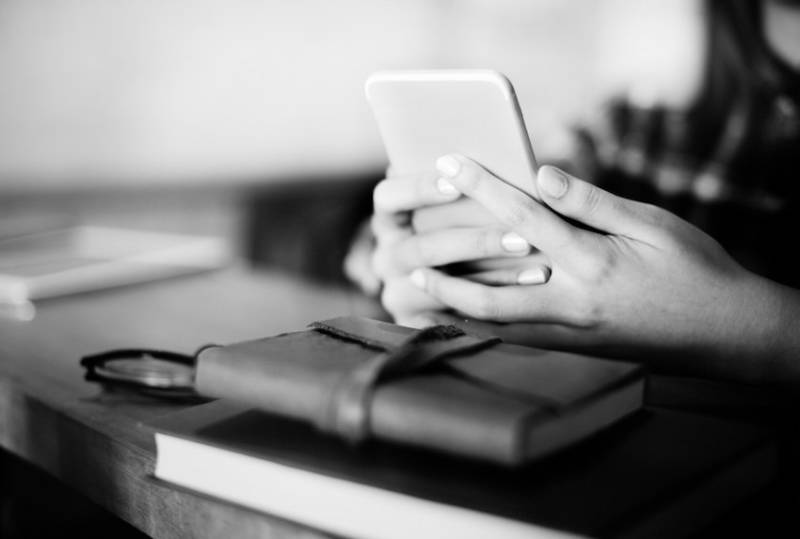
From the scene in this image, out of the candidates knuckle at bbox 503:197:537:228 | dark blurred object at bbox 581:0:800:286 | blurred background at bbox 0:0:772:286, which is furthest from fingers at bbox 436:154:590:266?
blurred background at bbox 0:0:772:286

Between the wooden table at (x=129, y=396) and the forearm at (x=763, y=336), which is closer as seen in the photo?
the wooden table at (x=129, y=396)

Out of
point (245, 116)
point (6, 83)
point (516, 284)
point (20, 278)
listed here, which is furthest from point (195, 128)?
point (516, 284)

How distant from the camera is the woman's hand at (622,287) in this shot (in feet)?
2.04

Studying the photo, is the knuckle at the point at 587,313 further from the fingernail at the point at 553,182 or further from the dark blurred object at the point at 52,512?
the dark blurred object at the point at 52,512

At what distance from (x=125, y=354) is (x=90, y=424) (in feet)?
0.38

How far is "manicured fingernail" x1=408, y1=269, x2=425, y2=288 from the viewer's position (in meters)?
0.74

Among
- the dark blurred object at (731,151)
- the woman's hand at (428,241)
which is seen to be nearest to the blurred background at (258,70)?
the dark blurred object at (731,151)

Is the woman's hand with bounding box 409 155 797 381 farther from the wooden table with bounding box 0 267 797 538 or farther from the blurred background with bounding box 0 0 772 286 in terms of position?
the blurred background with bounding box 0 0 772 286

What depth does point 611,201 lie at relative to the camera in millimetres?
609

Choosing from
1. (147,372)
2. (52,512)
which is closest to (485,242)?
(147,372)

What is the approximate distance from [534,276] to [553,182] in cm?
11

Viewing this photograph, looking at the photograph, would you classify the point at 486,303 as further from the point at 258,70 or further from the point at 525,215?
the point at 258,70

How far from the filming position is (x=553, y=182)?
603mm

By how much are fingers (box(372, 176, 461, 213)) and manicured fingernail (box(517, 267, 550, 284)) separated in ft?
0.30
